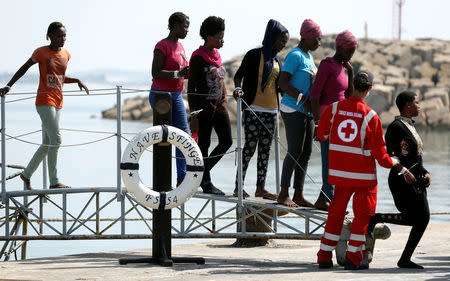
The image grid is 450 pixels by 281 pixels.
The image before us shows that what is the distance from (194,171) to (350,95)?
165 centimetres

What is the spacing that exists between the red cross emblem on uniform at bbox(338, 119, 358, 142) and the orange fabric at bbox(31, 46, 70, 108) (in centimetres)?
318

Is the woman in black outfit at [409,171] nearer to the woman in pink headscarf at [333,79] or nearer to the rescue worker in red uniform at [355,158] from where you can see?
the rescue worker in red uniform at [355,158]

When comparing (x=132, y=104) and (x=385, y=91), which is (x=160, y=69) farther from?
(x=132, y=104)

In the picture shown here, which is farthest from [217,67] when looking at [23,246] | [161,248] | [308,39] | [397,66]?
[397,66]

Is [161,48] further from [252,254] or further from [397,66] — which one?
[397,66]

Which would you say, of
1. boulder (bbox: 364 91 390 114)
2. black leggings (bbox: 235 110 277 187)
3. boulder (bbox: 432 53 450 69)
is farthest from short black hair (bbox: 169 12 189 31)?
boulder (bbox: 432 53 450 69)

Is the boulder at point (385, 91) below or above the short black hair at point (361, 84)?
below

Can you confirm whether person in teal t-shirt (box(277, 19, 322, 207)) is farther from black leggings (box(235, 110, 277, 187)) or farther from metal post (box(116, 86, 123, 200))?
metal post (box(116, 86, 123, 200))

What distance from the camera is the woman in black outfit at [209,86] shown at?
9.36 m

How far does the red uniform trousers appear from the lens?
26.7 feet

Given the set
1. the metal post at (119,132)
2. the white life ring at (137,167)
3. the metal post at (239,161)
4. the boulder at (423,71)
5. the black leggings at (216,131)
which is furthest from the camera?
the boulder at (423,71)

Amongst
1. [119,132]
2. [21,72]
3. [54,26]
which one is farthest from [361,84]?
[21,72]

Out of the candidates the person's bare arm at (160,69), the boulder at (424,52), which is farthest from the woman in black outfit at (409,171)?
the boulder at (424,52)

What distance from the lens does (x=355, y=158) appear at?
26.6 ft
